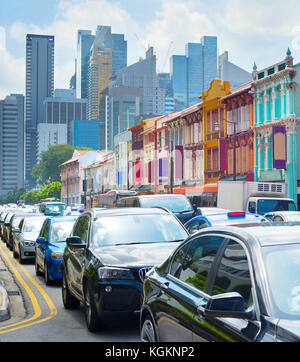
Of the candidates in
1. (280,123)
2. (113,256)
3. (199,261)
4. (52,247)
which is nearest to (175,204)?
(52,247)

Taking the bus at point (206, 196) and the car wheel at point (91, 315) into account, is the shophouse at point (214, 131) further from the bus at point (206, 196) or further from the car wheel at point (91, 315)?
the car wheel at point (91, 315)

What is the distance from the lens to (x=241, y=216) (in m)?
14.2

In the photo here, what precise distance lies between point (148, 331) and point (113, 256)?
2596mm

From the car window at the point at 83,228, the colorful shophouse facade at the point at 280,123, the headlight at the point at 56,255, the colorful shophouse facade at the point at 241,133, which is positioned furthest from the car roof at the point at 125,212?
the colorful shophouse facade at the point at 241,133

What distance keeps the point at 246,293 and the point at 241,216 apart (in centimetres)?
1033

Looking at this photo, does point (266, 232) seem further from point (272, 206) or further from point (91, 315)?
point (272, 206)

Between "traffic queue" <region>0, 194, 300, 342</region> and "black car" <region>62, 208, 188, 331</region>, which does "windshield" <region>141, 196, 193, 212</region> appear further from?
"traffic queue" <region>0, 194, 300, 342</region>

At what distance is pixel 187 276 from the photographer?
502 cm

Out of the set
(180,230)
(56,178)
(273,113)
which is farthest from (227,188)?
(56,178)

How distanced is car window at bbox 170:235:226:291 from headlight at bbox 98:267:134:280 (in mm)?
2259

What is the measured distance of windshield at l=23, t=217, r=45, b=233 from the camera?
2102cm

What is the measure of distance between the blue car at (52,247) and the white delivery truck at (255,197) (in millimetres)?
14500
